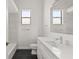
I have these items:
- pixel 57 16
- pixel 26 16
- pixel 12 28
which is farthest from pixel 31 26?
pixel 57 16

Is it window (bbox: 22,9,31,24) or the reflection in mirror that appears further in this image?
window (bbox: 22,9,31,24)

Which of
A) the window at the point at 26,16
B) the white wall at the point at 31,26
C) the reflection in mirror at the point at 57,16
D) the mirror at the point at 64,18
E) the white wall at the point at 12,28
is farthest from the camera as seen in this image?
the window at the point at 26,16

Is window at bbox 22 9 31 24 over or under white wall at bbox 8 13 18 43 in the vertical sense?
over

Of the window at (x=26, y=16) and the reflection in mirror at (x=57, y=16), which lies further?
the window at (x=26, y=16)

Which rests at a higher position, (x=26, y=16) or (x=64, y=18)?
(x=26, y=16)

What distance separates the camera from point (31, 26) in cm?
715

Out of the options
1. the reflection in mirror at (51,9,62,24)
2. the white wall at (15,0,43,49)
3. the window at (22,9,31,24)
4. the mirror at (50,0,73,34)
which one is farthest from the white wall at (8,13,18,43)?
the mirror at (50,0,73,34)

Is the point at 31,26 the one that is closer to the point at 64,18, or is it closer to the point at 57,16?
the point at 57,16

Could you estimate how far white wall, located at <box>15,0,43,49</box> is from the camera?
7.08 meters

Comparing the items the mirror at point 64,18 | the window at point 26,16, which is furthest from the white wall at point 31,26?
the mirror at point 64,18

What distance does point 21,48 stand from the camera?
7.06 metres

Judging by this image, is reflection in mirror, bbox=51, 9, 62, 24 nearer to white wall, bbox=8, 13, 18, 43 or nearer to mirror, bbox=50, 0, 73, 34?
mirror, bbox=50, 0, 73, 34

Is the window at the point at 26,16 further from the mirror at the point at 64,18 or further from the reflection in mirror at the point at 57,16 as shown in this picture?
the mirror at the point at 64,18

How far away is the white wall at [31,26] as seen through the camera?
7076 mm
